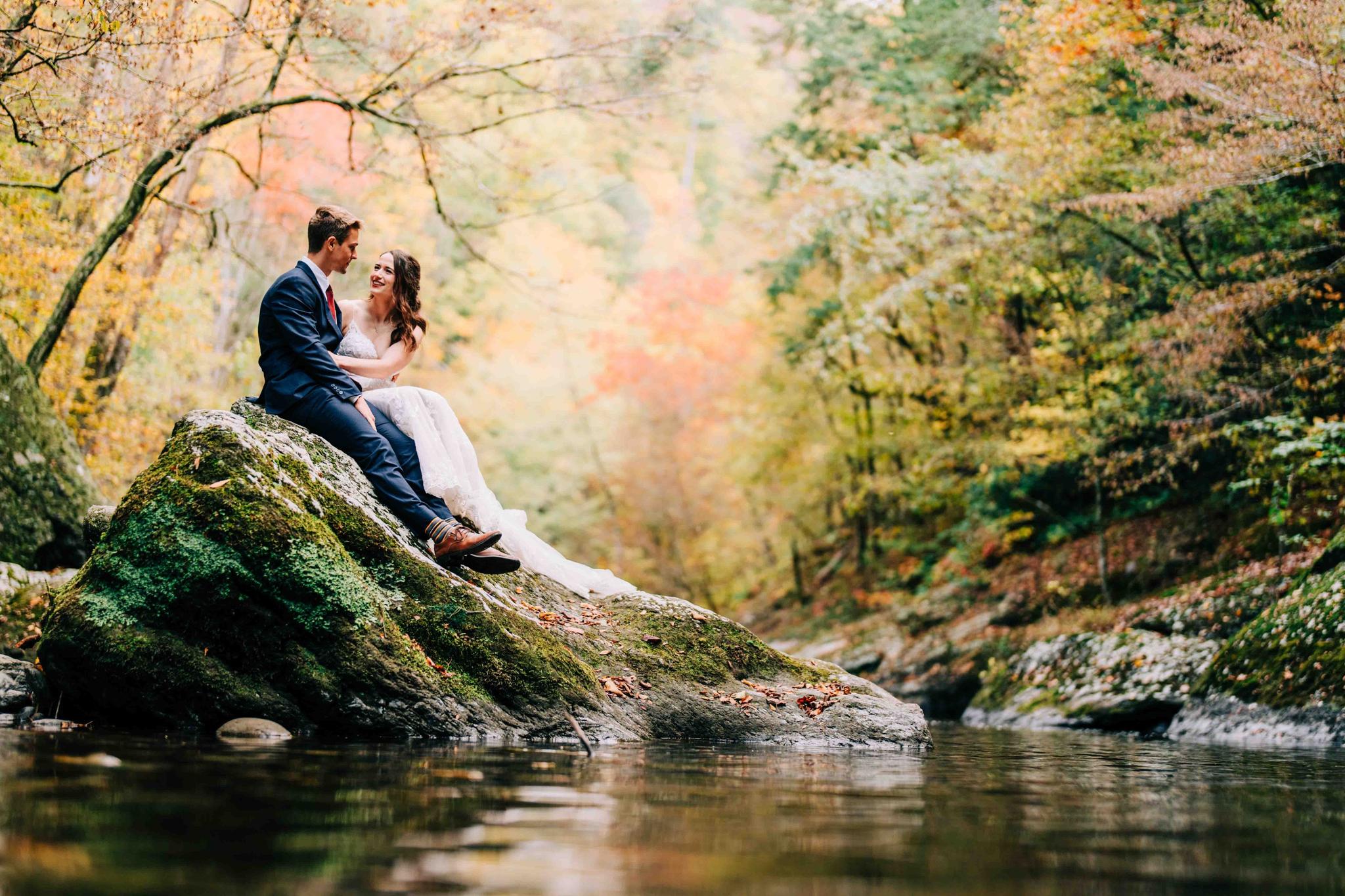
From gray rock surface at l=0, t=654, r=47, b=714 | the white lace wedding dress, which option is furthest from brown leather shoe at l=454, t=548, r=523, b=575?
gray rock surface at l=0, t=654, r=47, b=714

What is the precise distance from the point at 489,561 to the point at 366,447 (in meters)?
1.08

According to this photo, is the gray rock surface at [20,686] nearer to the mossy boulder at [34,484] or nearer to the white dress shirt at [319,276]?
the mossy boulder at [34,484]

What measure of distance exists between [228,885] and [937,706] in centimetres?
1466

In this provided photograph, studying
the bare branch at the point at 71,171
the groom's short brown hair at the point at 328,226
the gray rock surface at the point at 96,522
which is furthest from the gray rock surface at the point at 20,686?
the bare branch at the point at 71,171

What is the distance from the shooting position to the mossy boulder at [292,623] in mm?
5402

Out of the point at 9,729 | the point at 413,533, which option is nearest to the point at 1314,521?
the point at 413,533

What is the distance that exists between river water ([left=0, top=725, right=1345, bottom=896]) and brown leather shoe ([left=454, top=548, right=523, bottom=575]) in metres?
1.54

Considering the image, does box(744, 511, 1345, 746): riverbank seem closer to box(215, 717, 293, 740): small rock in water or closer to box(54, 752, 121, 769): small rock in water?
box(215, 717, 293, 740): small rock in water

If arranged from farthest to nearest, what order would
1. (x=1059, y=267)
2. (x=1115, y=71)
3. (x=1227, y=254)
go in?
(x=1059, y=267) < (x=1115, y=71) < (x=1227, y=254)

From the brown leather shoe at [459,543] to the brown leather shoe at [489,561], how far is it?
4cm

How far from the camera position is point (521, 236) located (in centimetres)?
3453

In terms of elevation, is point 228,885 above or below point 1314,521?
below

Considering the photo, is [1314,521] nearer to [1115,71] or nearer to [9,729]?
[1115,71]

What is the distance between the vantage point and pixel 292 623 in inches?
220
